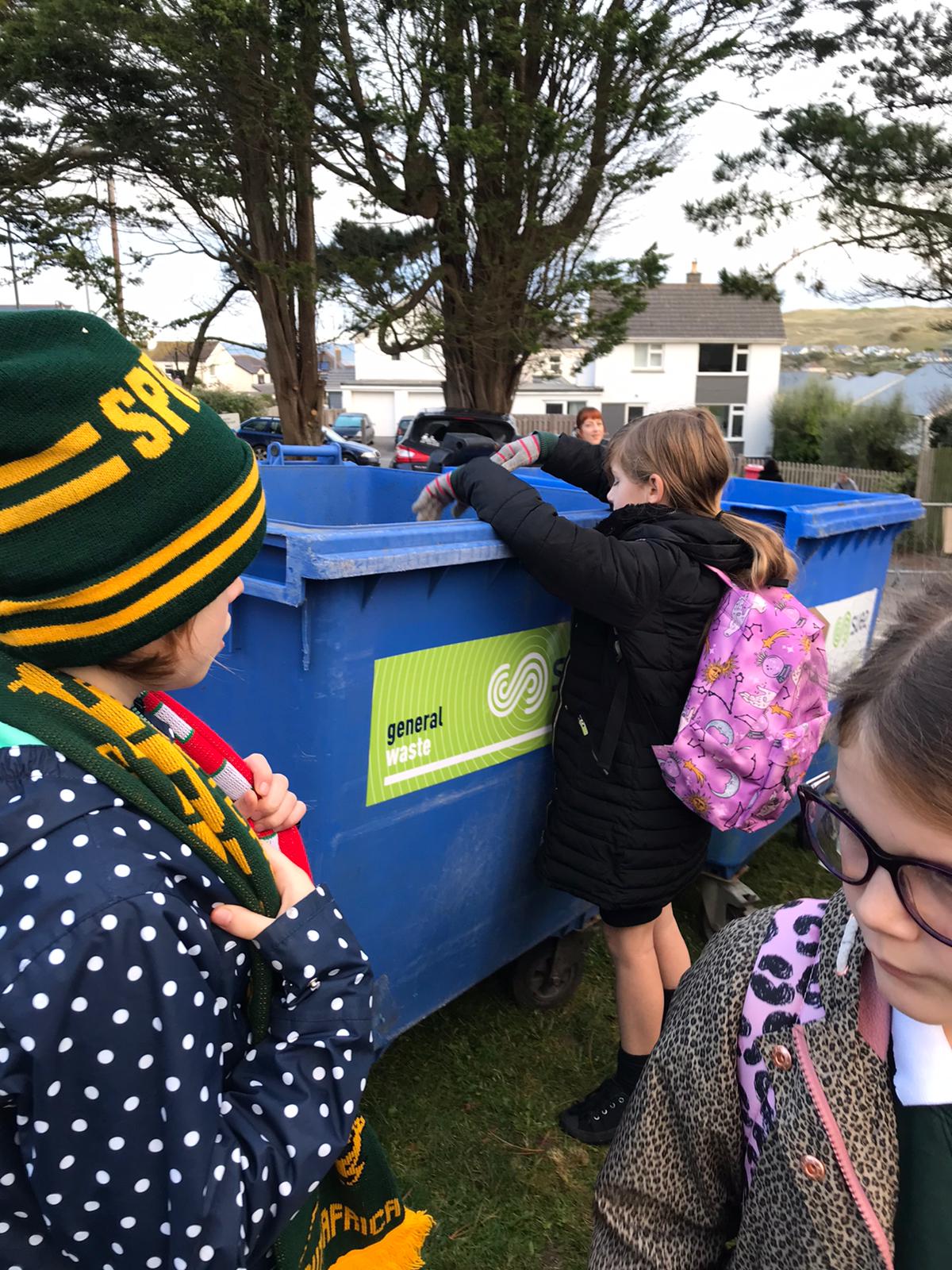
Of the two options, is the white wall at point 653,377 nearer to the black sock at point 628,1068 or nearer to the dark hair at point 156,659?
the black sock at point 628,1068

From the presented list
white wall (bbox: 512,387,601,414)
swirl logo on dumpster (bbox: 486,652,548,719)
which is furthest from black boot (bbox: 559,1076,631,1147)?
white wall (bbox: 512,387,601,414)

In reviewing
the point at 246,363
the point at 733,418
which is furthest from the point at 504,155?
the point at 246,363

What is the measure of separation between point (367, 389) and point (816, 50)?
37.6m

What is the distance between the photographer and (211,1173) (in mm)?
859

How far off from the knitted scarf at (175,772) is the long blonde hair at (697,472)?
56.8 inches

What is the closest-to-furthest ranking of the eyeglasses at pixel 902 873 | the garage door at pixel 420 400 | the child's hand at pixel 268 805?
the eyeglasses at pixel 902 873 < the child's hand at pixel 268 805 < the garage door at pixel 420 400

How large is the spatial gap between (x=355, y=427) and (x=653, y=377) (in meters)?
14.3

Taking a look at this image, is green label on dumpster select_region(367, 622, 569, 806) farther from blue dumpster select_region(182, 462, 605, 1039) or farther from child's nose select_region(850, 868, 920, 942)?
child's nose select_region(850, 868, 920, 942)

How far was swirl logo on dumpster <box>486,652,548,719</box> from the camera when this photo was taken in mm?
2303

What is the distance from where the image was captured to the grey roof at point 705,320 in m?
37.4

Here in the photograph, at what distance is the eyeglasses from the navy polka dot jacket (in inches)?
24.2

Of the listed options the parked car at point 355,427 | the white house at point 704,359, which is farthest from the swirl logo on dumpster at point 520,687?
the white house at point 704,359

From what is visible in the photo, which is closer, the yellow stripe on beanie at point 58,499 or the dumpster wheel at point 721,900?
the yellow stripe on beanie at point 58,499

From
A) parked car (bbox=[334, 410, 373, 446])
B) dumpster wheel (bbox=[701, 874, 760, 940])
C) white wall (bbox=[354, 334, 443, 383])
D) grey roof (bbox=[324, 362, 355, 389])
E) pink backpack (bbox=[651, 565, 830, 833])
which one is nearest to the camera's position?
pink backpack (bbox=[651, 565, 830, 833])
